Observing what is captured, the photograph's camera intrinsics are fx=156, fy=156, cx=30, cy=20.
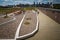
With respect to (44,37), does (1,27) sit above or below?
above

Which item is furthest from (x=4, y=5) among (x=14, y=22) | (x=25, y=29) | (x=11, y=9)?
(x=25, y=29)

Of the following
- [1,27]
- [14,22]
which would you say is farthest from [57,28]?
[1,27]

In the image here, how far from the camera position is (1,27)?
3602 millimetres

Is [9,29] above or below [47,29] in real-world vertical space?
above

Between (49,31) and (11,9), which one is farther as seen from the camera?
(49,31)

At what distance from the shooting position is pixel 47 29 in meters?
4.00

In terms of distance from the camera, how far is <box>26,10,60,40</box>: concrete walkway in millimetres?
3621

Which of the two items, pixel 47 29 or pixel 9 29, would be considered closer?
pixel 9 29

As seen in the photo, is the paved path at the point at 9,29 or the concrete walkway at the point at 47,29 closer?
the paved path at the point at 9,29

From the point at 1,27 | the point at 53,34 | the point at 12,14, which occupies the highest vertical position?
the point at 12,14

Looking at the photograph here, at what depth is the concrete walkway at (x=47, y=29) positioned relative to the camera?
3621mm

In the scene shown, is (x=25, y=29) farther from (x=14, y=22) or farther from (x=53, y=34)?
(x=53, y=34)

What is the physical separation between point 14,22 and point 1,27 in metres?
0.34

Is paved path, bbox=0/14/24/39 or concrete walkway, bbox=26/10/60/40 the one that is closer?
paved path, bbox=0/14/24/39
